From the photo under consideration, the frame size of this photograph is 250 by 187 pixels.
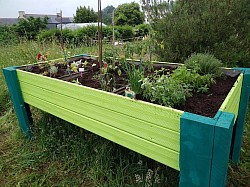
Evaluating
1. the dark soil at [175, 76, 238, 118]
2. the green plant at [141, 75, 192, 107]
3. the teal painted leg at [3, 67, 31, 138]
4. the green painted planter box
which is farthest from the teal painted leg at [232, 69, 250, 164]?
the teal painted leg at [3, 67, 31, 138]

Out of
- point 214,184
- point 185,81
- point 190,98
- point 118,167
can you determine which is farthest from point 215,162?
point 118,167

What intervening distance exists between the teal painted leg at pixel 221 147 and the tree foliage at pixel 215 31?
2148 mm

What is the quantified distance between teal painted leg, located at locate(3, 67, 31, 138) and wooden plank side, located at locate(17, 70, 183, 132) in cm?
45

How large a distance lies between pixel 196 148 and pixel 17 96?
189 cm

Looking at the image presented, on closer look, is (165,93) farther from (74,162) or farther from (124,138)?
(74,162)

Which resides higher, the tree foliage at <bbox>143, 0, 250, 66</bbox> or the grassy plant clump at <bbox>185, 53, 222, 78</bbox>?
the tree foliage at <bbox>143, 0, 250, 66</bbox>

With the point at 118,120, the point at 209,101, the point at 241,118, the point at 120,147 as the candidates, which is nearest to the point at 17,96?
the point at 120,147

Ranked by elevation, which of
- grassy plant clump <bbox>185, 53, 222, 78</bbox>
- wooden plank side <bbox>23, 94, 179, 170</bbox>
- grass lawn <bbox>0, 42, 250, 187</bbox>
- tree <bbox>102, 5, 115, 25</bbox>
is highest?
tree <bbox>102, 5, 115, 25</bbox>

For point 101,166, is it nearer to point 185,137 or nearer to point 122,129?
point 122,129

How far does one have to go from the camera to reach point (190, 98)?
1332mm

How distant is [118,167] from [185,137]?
97 centimetres

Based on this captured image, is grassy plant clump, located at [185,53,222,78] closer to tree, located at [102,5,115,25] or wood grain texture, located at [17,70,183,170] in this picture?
wood grain texture, located at [17,70,183,170]

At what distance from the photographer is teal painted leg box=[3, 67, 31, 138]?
2100mm

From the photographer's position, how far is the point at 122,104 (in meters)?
1.25
